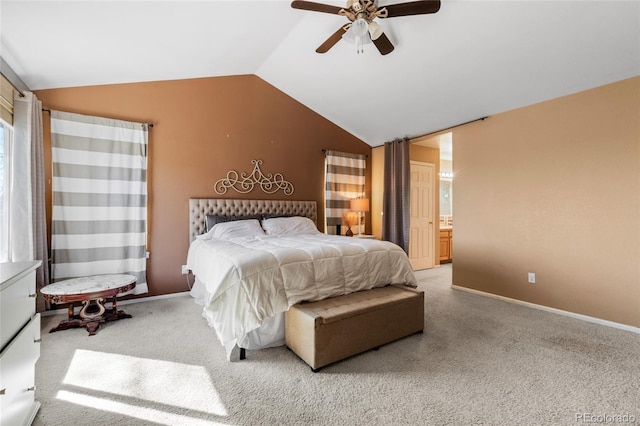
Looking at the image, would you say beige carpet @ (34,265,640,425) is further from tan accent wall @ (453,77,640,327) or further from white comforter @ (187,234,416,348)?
tan accent wall @ (453,77,640,327)

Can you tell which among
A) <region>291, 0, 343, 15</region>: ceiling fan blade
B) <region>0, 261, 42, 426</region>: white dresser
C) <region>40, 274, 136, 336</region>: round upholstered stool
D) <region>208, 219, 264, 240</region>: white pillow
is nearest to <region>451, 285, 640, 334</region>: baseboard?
<region>208, 219, 264, 240</region>: white pillow

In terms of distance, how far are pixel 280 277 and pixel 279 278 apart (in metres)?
0.01

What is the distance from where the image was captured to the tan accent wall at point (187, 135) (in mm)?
3621

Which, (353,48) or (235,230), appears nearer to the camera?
(353,48)

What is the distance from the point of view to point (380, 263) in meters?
2.79

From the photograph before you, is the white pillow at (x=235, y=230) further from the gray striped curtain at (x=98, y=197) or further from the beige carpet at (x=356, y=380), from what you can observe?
the beige carpet at (x=356, y=380)

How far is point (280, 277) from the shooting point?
230 cm

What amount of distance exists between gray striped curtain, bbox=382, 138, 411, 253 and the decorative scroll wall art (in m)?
1.77

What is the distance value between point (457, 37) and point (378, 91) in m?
1.33

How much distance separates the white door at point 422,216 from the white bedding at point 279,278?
282 centimetres

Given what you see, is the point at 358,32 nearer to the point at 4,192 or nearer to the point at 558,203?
the point at 558,203

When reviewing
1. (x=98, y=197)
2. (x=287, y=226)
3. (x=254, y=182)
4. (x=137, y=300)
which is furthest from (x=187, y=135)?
(x=137, y=300)

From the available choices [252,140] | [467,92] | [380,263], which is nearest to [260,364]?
[380,263]

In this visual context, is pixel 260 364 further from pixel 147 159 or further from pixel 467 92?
pixel 467 92
